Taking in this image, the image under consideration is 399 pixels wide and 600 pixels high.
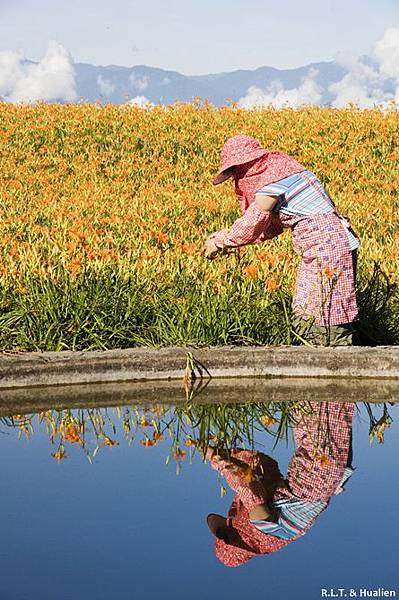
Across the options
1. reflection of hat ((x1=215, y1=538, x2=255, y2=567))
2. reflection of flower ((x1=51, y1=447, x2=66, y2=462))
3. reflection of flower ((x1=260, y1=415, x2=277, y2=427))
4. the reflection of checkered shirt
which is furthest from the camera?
reflection of flower ((x1=260, y1=415, x2=277, y2=427))

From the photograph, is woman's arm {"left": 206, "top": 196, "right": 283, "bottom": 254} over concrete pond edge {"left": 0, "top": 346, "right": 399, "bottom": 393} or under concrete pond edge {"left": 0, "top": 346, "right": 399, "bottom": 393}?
over

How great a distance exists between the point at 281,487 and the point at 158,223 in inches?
272

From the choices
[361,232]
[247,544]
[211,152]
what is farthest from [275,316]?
[211,152]

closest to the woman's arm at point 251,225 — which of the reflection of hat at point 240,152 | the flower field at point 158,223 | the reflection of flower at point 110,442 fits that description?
the reflection of hat at point 240,152

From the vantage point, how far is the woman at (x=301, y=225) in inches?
236

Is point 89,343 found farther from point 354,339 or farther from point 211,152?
point 211,152

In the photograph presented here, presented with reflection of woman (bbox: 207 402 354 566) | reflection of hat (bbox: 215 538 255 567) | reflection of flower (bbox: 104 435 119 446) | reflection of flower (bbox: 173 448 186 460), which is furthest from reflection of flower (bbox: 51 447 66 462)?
reflection of hat (bbox: 215 538 255 567)

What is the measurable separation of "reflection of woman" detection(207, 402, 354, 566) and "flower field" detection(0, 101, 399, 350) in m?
1.32

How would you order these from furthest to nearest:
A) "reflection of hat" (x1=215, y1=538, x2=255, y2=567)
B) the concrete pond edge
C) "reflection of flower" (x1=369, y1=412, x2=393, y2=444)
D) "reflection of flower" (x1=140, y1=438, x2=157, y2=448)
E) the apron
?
1. the apron
2. the concrete pond edge
3. "reflection of flower" (x1=369, y1=412, x2=393, y2=444)
4. "reflection of flower" (x1=140, y1=438, x2=157, y2=448)
5. "reflection of hat" (x1=215, y1=538, x2=255, y2=567)

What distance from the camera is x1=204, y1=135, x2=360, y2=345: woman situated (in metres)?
5.98

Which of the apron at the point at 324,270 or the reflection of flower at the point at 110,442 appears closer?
the reflection of flower at the point at 110,442

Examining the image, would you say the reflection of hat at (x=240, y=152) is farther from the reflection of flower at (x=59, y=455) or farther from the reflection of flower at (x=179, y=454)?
the reflection of flower at (x=59, y=455)

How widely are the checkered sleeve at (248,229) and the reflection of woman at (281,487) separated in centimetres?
118

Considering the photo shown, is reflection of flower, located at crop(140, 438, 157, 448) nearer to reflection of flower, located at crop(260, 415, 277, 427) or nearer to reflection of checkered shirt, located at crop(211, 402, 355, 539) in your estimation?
reflection of checkered shirt, located at crop(211, 402, 355, 539)
